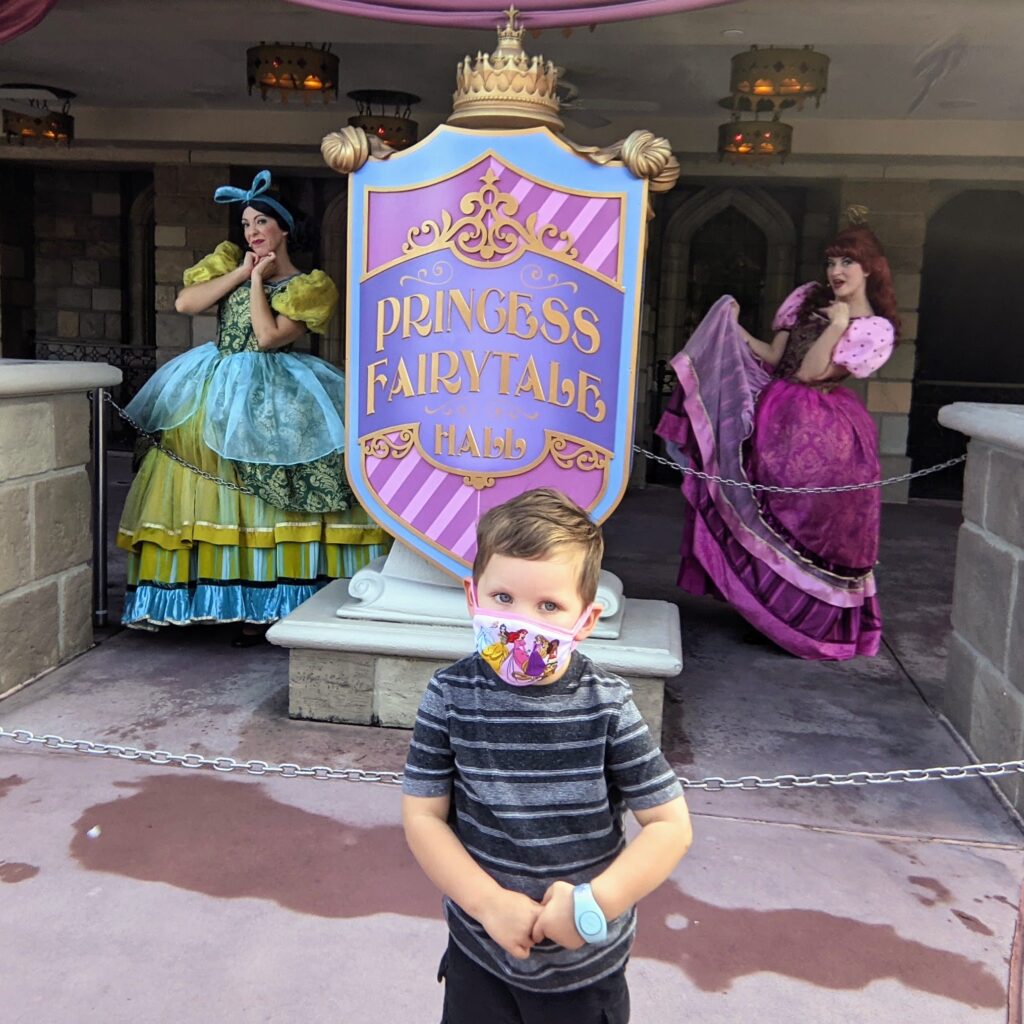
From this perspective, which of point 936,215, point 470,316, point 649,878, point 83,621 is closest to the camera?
point 649,878

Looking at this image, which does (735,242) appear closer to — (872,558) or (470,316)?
(872,558)

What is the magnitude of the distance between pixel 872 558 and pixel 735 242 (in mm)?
5581

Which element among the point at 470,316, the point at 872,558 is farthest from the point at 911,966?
the point at 872,558

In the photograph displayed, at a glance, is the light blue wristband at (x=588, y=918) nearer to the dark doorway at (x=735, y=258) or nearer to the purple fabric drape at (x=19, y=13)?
the purple fabric drape at (x=19, y=13)

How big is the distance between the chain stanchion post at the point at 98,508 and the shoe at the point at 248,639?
55 cm

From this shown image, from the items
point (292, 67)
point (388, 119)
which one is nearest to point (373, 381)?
→ point (292, 67)

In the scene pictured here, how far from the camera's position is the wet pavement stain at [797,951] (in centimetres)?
193

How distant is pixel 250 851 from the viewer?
2311 millimetres

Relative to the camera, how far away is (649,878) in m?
1.20

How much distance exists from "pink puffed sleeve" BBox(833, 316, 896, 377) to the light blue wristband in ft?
9.67

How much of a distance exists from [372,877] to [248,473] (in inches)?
67.0

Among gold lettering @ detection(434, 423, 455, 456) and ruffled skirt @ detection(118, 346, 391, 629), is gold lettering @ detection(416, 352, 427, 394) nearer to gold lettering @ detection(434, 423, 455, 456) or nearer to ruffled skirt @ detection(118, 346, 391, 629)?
gold lettering @ detection(434, 423, 455, 456)

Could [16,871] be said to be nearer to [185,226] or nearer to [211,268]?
[211,268]

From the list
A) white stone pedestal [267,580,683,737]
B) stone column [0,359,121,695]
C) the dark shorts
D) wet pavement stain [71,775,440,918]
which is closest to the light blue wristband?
the dark shorts
